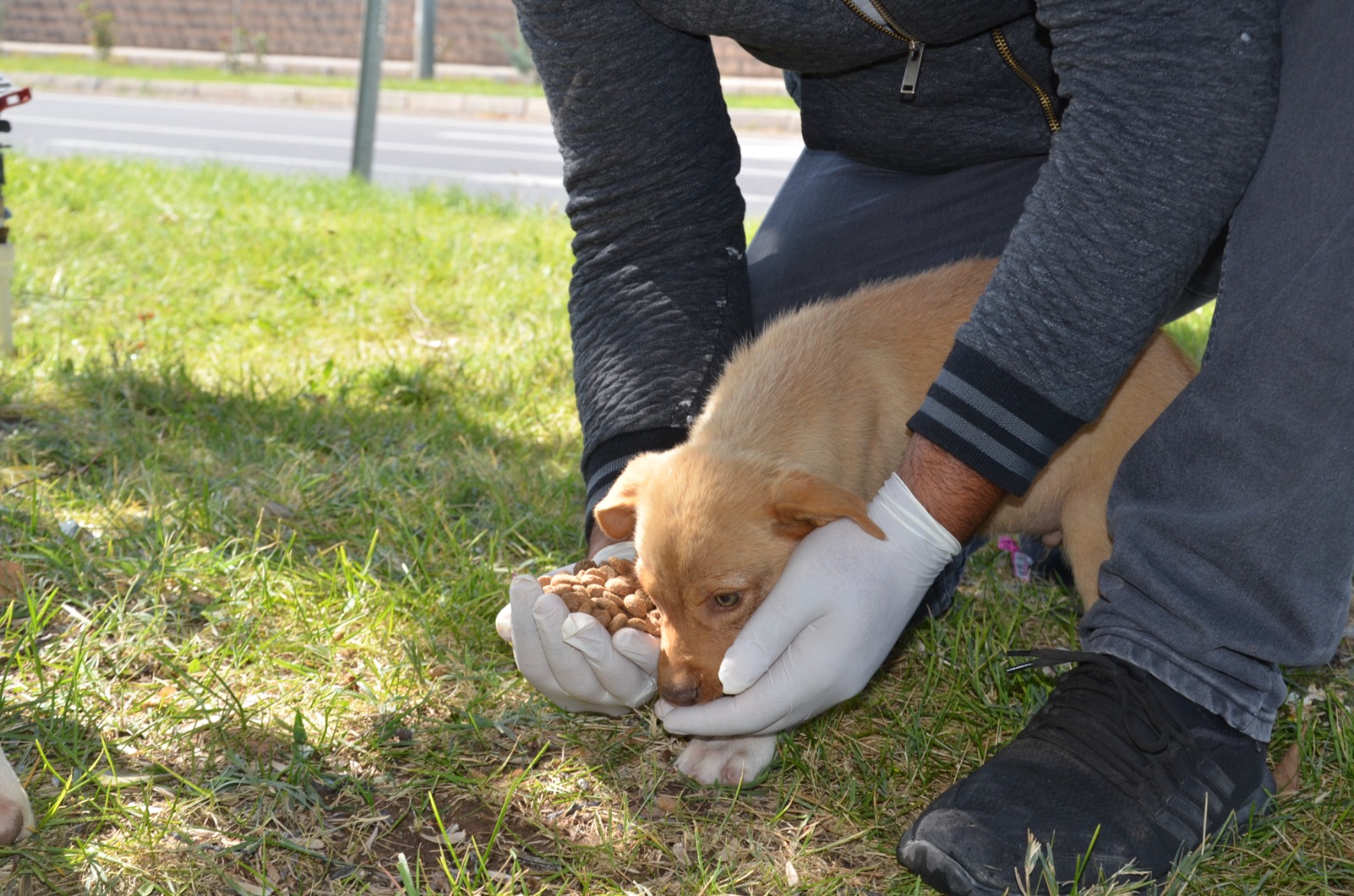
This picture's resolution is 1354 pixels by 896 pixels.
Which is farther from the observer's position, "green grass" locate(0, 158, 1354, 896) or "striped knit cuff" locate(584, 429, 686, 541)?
"striped knit cuff" locate(584, 429, 686, 541)

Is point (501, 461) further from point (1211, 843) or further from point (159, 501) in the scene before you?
point (1211, 843)

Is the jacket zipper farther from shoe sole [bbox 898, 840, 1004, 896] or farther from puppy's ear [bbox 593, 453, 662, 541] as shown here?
shoe sole [bbox 898, 840, 1004, 896]

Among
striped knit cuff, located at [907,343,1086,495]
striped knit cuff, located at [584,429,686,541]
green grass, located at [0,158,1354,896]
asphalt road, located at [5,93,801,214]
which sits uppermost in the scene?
striped knit cuff, located at [907,343,1086,495]

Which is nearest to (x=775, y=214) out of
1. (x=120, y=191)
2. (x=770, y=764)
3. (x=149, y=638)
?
(x=770, y=764)

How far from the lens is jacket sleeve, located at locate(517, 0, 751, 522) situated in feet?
7.73

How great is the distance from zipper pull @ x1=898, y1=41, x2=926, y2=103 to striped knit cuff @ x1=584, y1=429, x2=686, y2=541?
821 millimetres

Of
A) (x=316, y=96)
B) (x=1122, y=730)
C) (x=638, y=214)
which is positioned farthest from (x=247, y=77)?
(x=1122, y=730)

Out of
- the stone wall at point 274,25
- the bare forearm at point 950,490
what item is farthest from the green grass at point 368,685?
the stone wall at point 274,25

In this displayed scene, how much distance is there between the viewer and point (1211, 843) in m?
1.75

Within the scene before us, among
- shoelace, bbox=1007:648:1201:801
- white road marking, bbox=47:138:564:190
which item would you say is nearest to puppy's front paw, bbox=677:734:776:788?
shoelace, bbox=1007:648:1201:801

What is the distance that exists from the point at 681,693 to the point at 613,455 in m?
0.60

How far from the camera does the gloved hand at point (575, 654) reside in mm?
1856

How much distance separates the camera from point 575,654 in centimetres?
189

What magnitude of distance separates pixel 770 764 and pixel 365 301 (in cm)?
324
